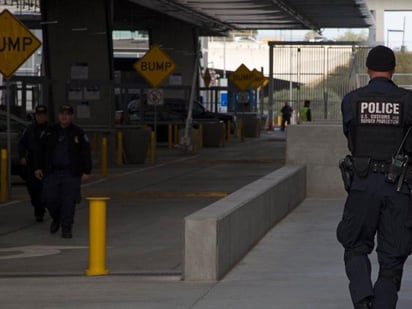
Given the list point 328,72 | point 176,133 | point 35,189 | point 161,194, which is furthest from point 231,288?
point 328,72

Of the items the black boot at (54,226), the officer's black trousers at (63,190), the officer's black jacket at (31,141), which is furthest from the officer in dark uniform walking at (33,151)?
the officer's black trousers at (63,190)

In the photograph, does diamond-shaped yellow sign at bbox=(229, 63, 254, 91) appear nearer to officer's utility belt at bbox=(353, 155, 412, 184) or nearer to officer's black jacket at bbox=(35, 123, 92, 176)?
officer's black jacket at bbox=(35, 123, 92, 176)

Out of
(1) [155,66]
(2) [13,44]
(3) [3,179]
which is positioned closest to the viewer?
(3) [3,179]

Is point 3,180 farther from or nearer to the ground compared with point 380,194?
nearer to the ground

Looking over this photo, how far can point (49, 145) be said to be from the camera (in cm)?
1428

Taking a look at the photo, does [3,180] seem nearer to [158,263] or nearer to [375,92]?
[158,263]

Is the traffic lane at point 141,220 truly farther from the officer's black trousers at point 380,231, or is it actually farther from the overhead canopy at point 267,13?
the overhead canopy at point 267,13

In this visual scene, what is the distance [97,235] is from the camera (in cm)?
1104

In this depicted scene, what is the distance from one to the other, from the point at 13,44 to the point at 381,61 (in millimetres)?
13617

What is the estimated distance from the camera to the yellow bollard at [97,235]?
10984mm

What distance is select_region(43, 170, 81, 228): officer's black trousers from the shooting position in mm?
14242

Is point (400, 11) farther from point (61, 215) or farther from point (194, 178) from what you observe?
point (61, 215)

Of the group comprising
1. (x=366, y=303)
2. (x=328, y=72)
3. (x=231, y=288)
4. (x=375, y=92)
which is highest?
(x=328, y=72)

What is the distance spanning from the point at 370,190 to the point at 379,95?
654 mm
